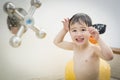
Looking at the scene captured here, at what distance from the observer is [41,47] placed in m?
0.91

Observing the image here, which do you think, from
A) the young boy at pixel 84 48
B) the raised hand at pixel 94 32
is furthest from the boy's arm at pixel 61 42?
the raised hand at pixel 94 32

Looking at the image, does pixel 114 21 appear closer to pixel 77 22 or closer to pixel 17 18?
pixel 77 22

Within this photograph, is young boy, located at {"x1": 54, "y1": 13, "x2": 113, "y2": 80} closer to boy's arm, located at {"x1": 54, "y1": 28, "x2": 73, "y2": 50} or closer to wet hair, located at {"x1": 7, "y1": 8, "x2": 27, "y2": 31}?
boy's arm, located at {"x1": 54, "y1": 28, "x2": 73, "y2": 50}

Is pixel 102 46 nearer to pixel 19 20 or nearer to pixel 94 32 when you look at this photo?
pixel 94 32

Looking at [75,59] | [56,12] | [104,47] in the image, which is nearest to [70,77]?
[75,59]

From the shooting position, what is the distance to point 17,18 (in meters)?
0.78

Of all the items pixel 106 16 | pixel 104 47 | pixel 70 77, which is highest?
pixel 106 16

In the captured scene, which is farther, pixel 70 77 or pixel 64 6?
pixel 64 6

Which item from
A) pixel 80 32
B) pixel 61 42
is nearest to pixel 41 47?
pixel 61 42

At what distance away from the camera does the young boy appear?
0.71m

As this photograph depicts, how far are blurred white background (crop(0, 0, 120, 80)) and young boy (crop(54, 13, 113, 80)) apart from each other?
11cm

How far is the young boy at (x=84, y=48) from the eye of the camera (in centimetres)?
71

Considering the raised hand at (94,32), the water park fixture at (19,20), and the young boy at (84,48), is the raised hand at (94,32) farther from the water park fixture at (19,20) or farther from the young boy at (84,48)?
the water park fixture at (19,20)

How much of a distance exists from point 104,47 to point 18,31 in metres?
0.32
